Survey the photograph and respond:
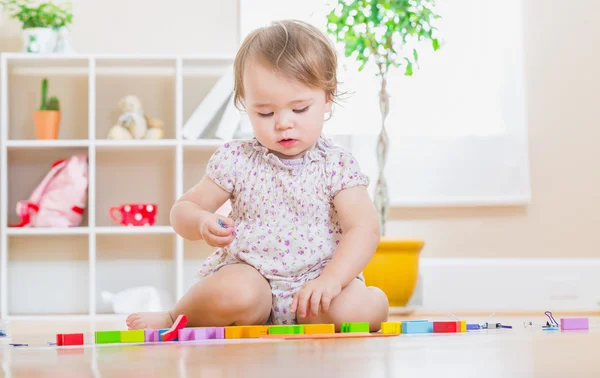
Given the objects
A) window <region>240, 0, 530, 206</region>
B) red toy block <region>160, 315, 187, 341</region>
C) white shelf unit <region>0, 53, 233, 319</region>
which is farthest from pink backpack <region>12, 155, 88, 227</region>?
red toy block <region>160, 315, 187, 341</region>

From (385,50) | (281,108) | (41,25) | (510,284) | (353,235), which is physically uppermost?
(41,25)

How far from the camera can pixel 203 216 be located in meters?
1.39

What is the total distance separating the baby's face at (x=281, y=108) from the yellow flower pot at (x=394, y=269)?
115cm

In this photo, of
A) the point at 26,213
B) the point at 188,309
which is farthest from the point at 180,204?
the point at 26,213

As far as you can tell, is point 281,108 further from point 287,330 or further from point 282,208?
point 287,330

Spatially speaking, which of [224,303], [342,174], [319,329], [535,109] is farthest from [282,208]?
[535,109]

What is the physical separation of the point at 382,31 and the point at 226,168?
58.0 inches

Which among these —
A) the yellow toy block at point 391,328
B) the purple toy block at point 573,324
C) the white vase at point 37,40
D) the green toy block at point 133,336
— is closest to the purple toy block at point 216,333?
the green toy block at point 133,336

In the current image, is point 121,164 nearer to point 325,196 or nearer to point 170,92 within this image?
point 170,92

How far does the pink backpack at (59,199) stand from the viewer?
2.97 metres

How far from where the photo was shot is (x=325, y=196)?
1522mm

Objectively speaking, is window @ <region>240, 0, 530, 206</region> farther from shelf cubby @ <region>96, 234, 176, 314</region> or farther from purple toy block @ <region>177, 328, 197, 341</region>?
purple toy block @ <region>177, 328, 197, 341</region>

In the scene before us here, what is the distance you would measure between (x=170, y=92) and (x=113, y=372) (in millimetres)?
2523

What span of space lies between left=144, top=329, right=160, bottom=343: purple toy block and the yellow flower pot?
1.52 m
